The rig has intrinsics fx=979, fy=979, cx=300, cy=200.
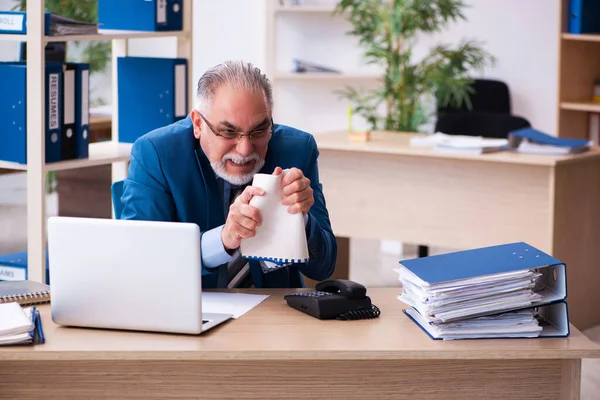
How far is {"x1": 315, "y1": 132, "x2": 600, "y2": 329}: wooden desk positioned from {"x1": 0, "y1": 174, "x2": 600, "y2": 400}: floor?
1.43 ft

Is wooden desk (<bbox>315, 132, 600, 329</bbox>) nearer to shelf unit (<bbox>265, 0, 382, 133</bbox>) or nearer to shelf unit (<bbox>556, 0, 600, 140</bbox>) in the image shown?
shelf unit (<bbox>556, 0, 600, 140</bbox>)

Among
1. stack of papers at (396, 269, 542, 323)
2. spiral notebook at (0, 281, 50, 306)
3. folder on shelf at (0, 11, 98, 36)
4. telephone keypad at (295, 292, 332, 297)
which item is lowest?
spiral notebook at (0, 281, 50, 306)

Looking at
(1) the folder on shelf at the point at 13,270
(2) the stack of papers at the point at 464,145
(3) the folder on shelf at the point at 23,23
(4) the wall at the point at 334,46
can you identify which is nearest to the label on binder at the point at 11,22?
(3) the folder on shelf at the point at 23,23

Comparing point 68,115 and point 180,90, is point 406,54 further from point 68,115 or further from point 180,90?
point 68,115

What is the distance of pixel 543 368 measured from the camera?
1855 millimetres

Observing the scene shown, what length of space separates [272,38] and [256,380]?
16.5 ft

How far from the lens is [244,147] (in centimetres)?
224

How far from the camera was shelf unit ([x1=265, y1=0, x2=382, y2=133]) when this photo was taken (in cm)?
678

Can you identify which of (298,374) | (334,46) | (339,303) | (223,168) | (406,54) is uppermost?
(334,46)

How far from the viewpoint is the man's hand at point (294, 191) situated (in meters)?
2.00

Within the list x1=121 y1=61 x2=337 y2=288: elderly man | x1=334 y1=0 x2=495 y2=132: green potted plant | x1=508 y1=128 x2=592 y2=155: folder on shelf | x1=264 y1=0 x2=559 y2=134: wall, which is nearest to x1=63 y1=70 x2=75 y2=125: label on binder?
x1=121 y1=61 x2=337 y2=288: elderly man

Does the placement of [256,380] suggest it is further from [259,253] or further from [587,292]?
[587,292]

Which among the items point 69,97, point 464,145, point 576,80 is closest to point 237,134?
point 69,97

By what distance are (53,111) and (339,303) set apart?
5.02 ft
